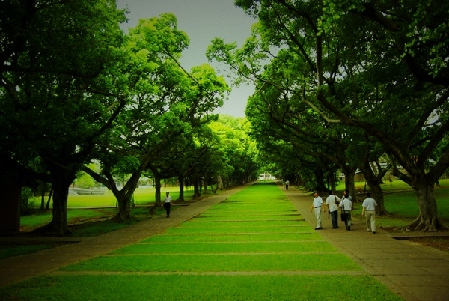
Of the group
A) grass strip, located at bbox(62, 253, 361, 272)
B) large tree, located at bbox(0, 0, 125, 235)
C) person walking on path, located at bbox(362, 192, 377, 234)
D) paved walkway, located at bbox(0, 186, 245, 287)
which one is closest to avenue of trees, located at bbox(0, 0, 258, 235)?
large tree, located at bbox(0, 0, 125, 235)

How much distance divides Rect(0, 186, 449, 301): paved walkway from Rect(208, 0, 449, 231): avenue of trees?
165 inches

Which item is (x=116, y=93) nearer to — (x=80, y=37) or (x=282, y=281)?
(x=80, y=37)

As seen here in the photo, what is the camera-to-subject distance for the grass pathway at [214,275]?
7.24 meters

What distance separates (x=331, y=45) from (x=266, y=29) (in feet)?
13.3

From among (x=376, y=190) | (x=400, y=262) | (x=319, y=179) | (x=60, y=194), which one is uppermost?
(x=319, y=179)

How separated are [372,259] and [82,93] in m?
14.8

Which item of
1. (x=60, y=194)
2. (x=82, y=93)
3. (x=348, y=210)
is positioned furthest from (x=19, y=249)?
(x=348, y=210)

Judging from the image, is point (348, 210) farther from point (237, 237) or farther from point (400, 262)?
point (400, 262)

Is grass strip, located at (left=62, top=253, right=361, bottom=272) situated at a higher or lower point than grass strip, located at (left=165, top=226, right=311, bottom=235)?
higher

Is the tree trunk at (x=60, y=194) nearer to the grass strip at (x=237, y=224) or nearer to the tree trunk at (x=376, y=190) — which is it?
the grass strip at (x=237, y=224)

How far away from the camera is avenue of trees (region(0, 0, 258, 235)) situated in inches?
497

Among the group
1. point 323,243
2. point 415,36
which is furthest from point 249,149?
Answer: point 415,36

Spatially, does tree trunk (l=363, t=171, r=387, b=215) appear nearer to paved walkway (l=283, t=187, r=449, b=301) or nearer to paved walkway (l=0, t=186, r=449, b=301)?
paved walkway (l=0, t=186, r=449, b=301)

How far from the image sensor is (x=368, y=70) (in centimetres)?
1481
